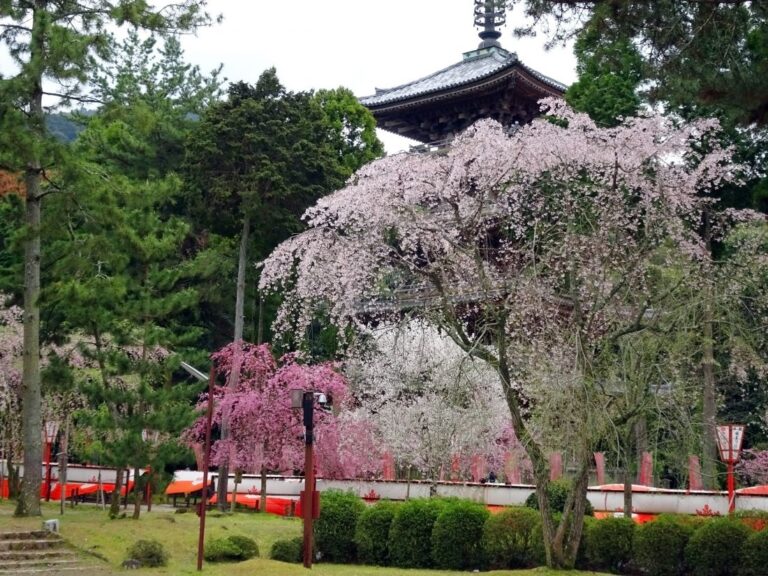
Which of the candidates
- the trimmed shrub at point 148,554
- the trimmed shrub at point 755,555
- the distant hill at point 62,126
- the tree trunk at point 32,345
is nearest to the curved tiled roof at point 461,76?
the distant hill at point 62,126

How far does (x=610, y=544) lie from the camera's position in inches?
698

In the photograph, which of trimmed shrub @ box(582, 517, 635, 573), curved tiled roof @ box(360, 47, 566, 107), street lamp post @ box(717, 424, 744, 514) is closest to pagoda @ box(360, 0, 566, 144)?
curved tiled roof @ box(360, 47, 566, 107)

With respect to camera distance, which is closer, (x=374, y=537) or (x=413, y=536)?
(x=413, y=536)

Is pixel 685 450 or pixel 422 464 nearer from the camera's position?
pixel 685 450

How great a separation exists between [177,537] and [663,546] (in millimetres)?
9089

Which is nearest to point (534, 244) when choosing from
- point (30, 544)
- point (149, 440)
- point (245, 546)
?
point (245, 546)

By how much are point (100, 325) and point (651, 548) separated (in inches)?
492

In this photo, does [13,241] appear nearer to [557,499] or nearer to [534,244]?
[534,244]

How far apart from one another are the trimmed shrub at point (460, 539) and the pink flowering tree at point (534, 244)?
1909 millimetres

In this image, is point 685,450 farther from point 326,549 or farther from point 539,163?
point 326,549

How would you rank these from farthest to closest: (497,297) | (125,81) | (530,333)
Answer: (125,81) < (530,333) < (497,297)

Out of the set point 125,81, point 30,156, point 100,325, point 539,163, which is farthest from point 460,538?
point 125,81

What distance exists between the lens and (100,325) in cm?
2250

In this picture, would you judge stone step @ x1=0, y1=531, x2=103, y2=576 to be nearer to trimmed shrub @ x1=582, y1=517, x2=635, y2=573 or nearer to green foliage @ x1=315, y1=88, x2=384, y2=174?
trimmed shrub @ x1=582, y1=517, x2=635, y2=573
